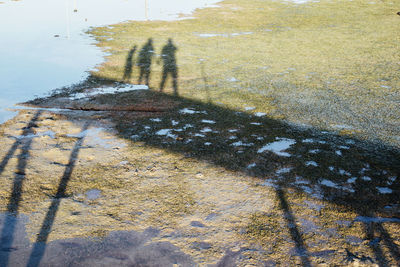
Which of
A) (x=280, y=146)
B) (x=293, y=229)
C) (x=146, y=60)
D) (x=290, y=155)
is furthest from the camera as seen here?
(x=146, y=60)

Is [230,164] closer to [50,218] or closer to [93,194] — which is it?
[93,194]

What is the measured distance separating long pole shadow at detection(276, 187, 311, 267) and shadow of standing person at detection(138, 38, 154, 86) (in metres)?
4.82

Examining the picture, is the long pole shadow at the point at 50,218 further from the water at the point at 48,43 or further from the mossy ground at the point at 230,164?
the water at the point at 48,43

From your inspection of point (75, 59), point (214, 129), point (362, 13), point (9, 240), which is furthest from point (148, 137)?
point (362, 13)

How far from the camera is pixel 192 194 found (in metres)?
3.57

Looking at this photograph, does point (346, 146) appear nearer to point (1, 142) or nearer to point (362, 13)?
point (1, 142)

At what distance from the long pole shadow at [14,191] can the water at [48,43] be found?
1035mm

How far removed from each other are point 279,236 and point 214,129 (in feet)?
7.91

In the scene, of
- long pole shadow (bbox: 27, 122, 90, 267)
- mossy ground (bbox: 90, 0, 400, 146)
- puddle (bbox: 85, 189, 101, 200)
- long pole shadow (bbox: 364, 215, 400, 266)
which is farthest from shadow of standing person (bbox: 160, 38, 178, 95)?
long pole shadow (bbox: 364, 215, 400, 266)

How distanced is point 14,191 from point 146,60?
664cm

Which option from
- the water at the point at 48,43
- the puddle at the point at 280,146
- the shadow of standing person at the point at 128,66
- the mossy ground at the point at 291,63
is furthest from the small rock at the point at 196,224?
the shadow of standing person at the point at 128,66

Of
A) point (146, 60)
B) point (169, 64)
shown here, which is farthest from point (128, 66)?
point (169, 64)

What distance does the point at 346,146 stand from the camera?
4.65 metres

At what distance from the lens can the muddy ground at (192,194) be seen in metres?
2.81
